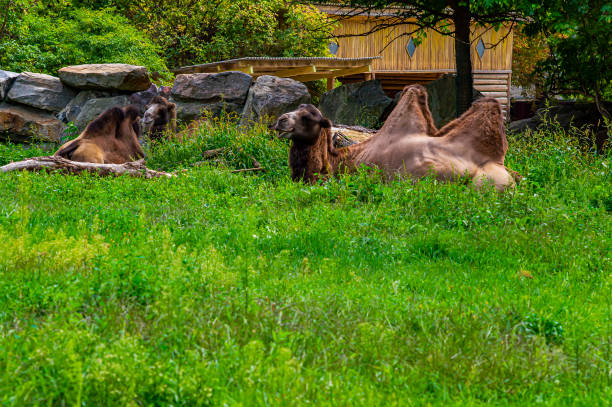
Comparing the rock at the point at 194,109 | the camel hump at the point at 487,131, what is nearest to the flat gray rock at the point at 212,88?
the rock at the point at 194,109

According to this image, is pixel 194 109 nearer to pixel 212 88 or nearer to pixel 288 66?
pixel 212 88

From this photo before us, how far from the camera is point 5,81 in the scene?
583 inches

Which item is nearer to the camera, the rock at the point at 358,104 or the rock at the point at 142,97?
the rock at the point at 142,97

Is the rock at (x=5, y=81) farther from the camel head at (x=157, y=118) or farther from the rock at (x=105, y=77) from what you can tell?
the camel head at (x=157, y=118)

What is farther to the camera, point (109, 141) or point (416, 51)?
point (416, 51)

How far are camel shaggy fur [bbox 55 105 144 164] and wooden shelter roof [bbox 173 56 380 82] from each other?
679 centimetres

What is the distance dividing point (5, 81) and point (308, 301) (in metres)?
13.7

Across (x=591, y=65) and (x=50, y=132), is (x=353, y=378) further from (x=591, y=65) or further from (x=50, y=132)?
(x=591, y=65)

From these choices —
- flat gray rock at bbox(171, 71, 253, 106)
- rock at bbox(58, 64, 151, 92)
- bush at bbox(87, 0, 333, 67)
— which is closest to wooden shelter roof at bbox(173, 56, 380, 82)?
flat gray rock at bbox(171, 71, 253, 106)

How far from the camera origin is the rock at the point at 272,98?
14.8 metres

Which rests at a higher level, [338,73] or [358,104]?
[338,73]

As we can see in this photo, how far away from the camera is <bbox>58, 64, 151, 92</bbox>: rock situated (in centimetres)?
1498

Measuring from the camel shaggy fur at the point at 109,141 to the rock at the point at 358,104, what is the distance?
6.86 meters

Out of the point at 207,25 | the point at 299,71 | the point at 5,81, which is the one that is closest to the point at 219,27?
the point at 207,25
